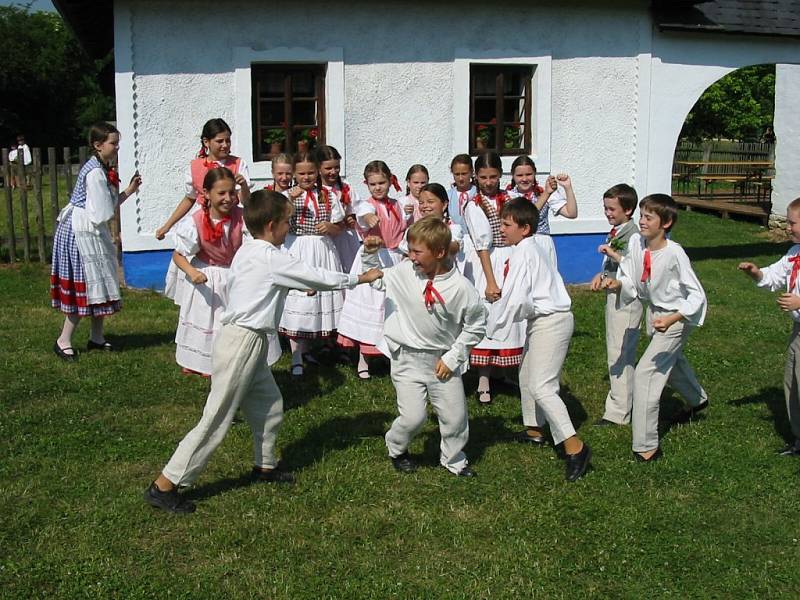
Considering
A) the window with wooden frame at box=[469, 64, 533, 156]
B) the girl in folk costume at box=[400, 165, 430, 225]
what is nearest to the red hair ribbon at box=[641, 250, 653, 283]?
the girl in folk costume at box=[400, 165, 430, 225]

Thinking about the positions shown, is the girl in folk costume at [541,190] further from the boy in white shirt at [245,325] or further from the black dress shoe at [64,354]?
the black dress shoe at [64,354]

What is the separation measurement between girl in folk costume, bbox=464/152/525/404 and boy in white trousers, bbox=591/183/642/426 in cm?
68

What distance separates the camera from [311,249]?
7.28 metres

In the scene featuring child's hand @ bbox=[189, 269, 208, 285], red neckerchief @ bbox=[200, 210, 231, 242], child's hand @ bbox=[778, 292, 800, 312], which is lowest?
child's hand @ bbox=[778, 292, 800, 312]

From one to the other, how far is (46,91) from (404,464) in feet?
129

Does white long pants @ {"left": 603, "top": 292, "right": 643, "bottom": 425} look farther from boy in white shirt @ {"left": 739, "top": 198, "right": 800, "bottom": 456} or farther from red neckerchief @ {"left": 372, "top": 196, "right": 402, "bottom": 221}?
red neckerchief @ {"left": 372, "top": 196, "right": 402, "bottom": 221}

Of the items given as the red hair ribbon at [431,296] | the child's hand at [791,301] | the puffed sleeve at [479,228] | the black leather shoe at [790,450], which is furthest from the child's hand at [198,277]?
the black leather shoe at [790,450]

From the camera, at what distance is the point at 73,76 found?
41.8 m

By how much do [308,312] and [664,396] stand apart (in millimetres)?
2778

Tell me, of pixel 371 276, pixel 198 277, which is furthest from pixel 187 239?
pixel 371 276

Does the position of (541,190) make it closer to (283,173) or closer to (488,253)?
(488,253)

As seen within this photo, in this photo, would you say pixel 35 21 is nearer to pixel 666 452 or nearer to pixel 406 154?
pixel 406 154

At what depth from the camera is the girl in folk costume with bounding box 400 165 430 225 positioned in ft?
23.5

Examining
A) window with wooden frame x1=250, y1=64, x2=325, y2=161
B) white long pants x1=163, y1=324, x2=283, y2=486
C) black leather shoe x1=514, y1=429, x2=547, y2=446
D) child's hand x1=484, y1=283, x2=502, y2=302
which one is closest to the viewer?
white long pants x1=163, y1=324, x2=283, y2=486
